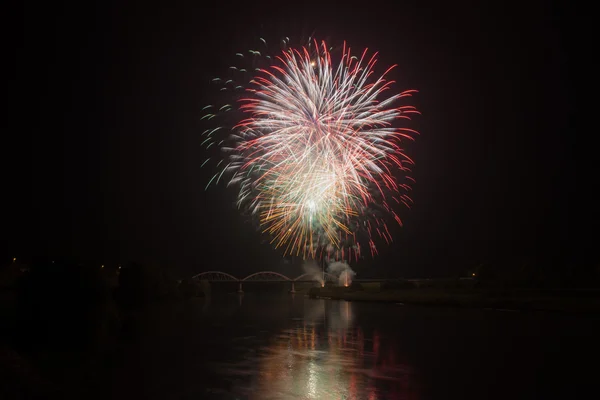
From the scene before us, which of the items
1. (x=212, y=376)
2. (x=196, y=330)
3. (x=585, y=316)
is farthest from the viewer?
(x=585, y=316)

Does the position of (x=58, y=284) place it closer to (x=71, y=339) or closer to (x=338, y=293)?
(x=71, y=339)

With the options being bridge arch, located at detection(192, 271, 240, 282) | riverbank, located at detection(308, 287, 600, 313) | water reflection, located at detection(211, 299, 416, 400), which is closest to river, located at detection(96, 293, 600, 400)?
water reflection, located at detection(211, 299, 416, 400)

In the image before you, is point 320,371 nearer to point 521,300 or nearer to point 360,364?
point 360,364

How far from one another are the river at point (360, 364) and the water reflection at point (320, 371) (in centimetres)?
3

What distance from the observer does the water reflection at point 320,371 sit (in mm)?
12680

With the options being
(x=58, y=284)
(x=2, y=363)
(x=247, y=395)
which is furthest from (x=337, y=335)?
(x=58, y=284)

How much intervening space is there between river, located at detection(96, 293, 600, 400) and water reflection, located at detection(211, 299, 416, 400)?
3cm

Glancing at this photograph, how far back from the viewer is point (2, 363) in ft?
45.8

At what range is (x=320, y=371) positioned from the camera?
15.5 metres

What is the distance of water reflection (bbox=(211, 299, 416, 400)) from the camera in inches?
499

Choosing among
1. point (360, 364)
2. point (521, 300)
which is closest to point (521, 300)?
point (521, 300)

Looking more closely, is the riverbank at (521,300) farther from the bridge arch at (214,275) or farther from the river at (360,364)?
the bridge arch at (214,275)

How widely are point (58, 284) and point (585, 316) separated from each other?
47948 mm

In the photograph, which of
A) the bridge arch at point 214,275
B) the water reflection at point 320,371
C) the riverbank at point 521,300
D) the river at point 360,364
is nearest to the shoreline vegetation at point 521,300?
the riverbank at point 521,300
